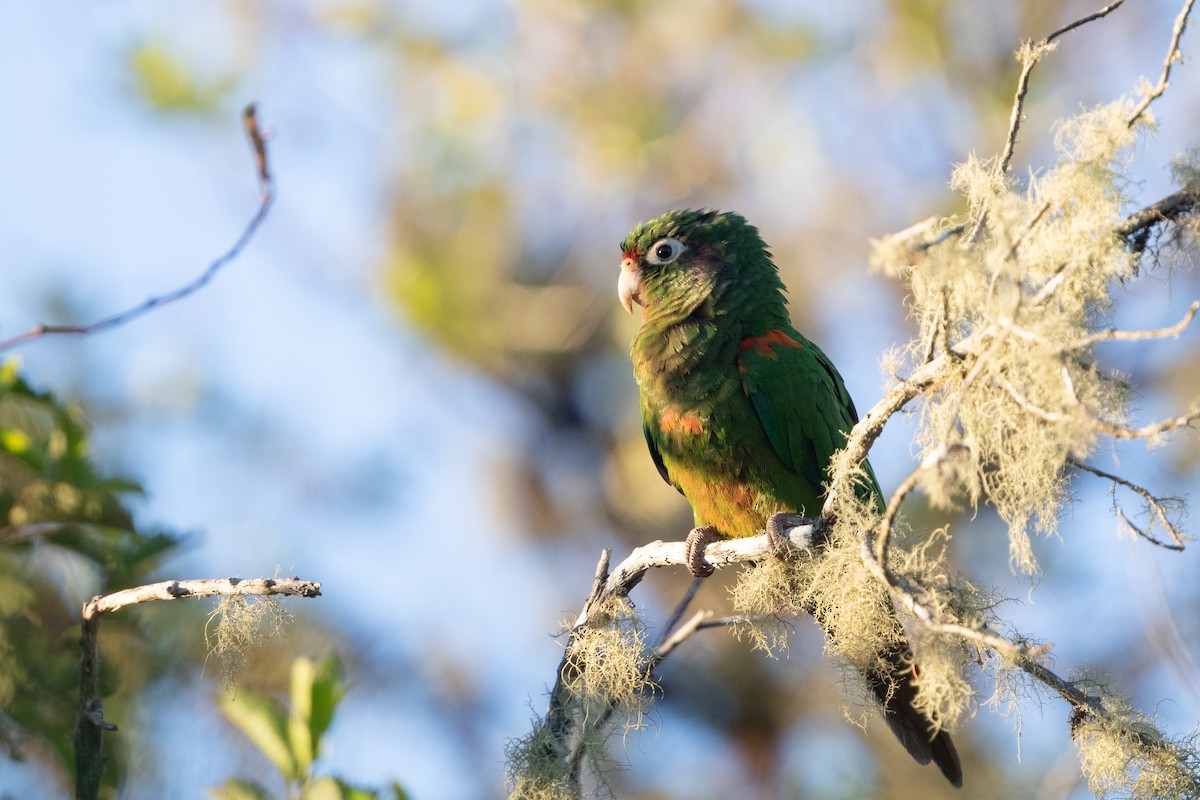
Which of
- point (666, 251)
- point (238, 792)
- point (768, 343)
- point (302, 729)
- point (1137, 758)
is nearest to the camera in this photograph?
point (1137, 758)

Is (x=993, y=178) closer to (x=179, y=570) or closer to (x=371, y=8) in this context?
(x=179, y=570)

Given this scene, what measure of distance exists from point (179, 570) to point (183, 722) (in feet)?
2.69

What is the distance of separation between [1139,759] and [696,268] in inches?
98.1

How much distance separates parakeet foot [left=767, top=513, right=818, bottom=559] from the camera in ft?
8.93

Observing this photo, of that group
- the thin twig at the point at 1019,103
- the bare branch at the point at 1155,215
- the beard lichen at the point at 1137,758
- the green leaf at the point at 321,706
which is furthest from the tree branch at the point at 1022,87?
the green leaf at the point at 321,706

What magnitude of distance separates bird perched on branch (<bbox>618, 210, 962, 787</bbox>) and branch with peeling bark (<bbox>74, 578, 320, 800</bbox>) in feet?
5.76

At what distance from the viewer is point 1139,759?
2250 mm

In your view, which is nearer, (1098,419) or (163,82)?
(1098,419)

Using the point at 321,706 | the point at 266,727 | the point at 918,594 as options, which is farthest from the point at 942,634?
the point at 266,727

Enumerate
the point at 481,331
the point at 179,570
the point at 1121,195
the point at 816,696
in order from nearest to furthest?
the point at 1121,195
the point at 179,570
the point at 816,696
the point at 481,331

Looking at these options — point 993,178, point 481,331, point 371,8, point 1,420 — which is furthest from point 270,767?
point 371,8

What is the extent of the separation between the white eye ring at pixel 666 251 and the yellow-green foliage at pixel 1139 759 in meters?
2.55

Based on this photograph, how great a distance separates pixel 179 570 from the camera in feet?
13.8

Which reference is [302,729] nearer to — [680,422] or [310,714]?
[310,714]
